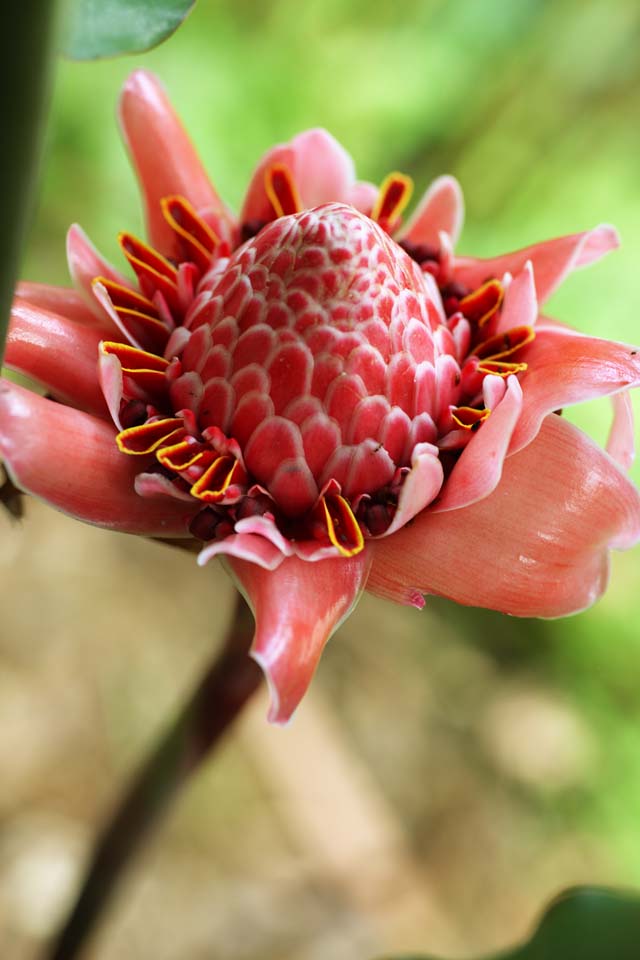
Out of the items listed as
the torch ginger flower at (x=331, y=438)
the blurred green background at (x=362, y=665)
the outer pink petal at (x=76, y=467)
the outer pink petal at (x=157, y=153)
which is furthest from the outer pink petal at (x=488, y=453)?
the blurred green background at (x=362, y=665)

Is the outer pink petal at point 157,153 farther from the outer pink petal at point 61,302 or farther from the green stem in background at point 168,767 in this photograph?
the green stem in background at point 168,767

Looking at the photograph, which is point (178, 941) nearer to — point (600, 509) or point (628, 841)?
point (628, 841)

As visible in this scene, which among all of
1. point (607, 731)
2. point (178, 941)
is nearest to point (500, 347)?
point (178, 941)

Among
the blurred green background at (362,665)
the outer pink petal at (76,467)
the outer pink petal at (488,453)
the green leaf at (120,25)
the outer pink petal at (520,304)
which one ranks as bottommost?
→ the blurred green background at (362,665)

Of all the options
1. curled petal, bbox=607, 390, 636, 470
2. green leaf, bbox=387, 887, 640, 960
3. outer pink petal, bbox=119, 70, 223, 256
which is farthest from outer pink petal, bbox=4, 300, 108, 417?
green leaf, bbox=387, 887, 640, 960

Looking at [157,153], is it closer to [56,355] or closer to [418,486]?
[56,355]

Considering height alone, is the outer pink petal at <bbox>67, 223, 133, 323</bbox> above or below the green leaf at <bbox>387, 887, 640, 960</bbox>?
above

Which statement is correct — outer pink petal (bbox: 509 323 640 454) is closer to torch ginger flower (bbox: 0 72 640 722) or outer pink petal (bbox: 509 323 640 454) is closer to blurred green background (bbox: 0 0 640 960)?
torch ginger flower (bbox: 0 72 640 722)
